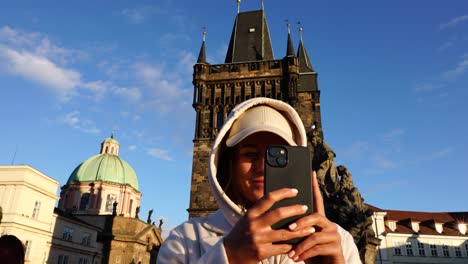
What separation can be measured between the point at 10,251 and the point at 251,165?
2.98m

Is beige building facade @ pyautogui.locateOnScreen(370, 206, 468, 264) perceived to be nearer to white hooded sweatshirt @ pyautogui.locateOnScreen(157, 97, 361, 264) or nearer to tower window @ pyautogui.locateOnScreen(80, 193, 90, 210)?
white hooded sweatshirt @ pyautogui.locateOnScreen(157, 97, 361, 264)

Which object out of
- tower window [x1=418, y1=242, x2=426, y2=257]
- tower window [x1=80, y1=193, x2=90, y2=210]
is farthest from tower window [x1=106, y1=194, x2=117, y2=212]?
tower window [x1=418, y1=242, x2=426, y2=257]

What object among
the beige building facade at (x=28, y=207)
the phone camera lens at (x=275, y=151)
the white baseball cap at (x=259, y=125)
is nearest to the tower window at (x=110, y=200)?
Answer: the beige building facade at (x=28, y=207)

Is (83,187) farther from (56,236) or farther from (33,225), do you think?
(33,225)

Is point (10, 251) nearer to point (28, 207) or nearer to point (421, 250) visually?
point (28, 207)

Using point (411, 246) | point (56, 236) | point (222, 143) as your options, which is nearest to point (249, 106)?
point (222, 143)

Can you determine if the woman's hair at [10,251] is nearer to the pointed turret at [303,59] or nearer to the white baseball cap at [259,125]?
the white baseball cap at [259,125]

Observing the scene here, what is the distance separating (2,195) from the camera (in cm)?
2705

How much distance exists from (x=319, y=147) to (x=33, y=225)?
2842cm

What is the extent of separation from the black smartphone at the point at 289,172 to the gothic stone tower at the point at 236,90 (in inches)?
909

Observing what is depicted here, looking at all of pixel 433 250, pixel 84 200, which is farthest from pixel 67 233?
pixel 433 250

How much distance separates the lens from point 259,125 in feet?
4.34

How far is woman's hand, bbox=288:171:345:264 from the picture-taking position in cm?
98

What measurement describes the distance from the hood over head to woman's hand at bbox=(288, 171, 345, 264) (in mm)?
358
